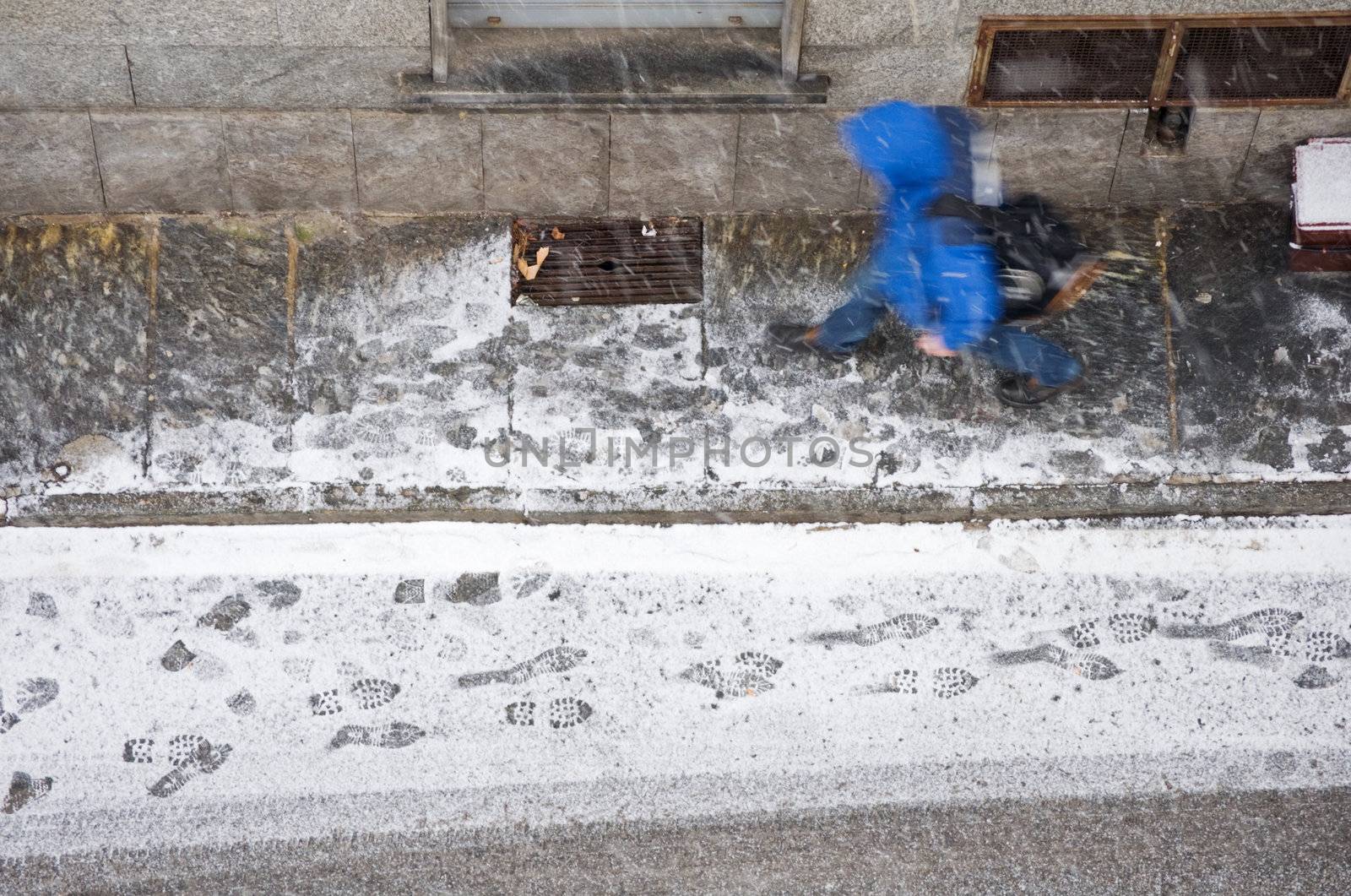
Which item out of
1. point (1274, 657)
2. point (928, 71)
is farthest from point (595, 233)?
point (1274, 657)

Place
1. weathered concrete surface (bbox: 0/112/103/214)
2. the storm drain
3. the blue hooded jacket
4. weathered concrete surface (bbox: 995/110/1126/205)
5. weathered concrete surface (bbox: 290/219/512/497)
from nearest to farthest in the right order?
the blue hooded jacket, weathered concrete surface (bbox: 0/112/103/214), weathered concrete surface (bbox: 290/219/512/497), weathered concrete surface (bbox: 995/110/1126/205), the storm drain

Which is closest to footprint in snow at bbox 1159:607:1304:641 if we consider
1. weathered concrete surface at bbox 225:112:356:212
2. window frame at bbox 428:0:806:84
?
window frame at bbox 428:0:806:84

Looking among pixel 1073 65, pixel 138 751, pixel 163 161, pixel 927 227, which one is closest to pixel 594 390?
pixel 927 227

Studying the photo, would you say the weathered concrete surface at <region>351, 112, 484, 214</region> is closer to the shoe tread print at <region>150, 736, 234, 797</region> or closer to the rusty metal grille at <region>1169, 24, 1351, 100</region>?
the shoe tread print at <region>150, 736, 234, 797</region>

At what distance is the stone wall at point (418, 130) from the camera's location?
16.8 ft

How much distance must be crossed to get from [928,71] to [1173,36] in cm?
113

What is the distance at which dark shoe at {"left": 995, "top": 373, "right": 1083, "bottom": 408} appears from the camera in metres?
5.49

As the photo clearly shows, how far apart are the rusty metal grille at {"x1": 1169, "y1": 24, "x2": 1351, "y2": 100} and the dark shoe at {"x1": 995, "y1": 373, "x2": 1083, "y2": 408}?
1.49 m

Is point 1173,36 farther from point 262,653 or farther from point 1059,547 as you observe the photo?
point 262,653

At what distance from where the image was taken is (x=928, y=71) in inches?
213

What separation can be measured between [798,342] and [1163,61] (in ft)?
7.01

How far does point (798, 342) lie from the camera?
562cm

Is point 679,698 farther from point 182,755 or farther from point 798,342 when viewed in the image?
point 182,755

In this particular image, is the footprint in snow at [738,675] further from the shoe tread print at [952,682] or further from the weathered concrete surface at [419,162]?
the weathered concrete surface at [419,162]
